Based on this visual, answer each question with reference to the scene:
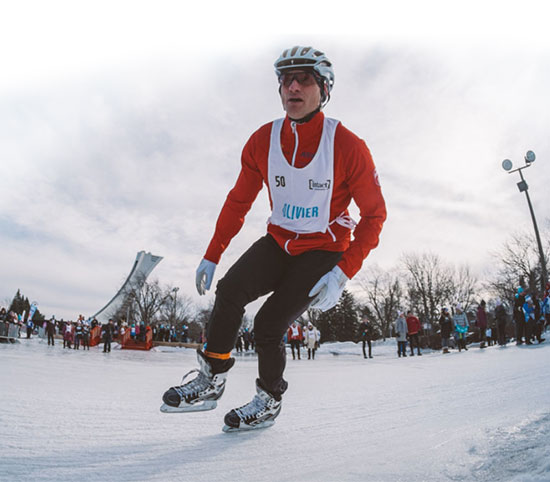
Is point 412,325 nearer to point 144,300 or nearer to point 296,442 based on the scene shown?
point 296,442

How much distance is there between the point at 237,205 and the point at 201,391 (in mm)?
1318

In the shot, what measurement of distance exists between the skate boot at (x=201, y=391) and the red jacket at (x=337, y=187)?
93cm

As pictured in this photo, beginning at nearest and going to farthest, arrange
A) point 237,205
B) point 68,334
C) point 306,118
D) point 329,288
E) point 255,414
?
1. point 329,288
2. point 255,414
3. point 306,118
4. point 237,205
5. point 68,334

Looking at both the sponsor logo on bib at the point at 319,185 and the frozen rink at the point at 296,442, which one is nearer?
the frozen rink at the point at 296,442

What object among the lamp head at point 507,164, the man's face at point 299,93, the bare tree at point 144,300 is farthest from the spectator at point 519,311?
the bare tree at point 144,300

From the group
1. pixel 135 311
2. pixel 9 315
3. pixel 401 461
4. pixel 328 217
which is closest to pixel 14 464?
pixel 401 461

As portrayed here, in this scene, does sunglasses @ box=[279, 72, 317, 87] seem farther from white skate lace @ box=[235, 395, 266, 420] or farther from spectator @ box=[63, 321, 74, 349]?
spectator @ box=[63, 321, 74, 349]

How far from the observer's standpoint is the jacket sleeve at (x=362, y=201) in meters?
2.71

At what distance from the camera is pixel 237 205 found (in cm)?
318

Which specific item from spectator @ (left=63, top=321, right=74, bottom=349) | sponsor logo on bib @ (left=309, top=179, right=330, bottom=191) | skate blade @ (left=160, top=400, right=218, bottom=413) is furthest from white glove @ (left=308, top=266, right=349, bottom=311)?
spectator @ (left=63, top=321, right=74, bottom=349)

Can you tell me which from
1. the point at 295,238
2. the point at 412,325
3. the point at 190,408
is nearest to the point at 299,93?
the point at 295,238

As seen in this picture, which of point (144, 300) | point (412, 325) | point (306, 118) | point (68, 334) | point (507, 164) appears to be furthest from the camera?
point (144, 300)

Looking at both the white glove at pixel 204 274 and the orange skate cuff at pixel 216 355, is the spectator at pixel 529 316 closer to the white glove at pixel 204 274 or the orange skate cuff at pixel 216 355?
the white glove at pixel 204 274

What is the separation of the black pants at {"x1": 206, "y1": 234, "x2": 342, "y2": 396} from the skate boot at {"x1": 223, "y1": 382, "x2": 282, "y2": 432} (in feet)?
0.21
